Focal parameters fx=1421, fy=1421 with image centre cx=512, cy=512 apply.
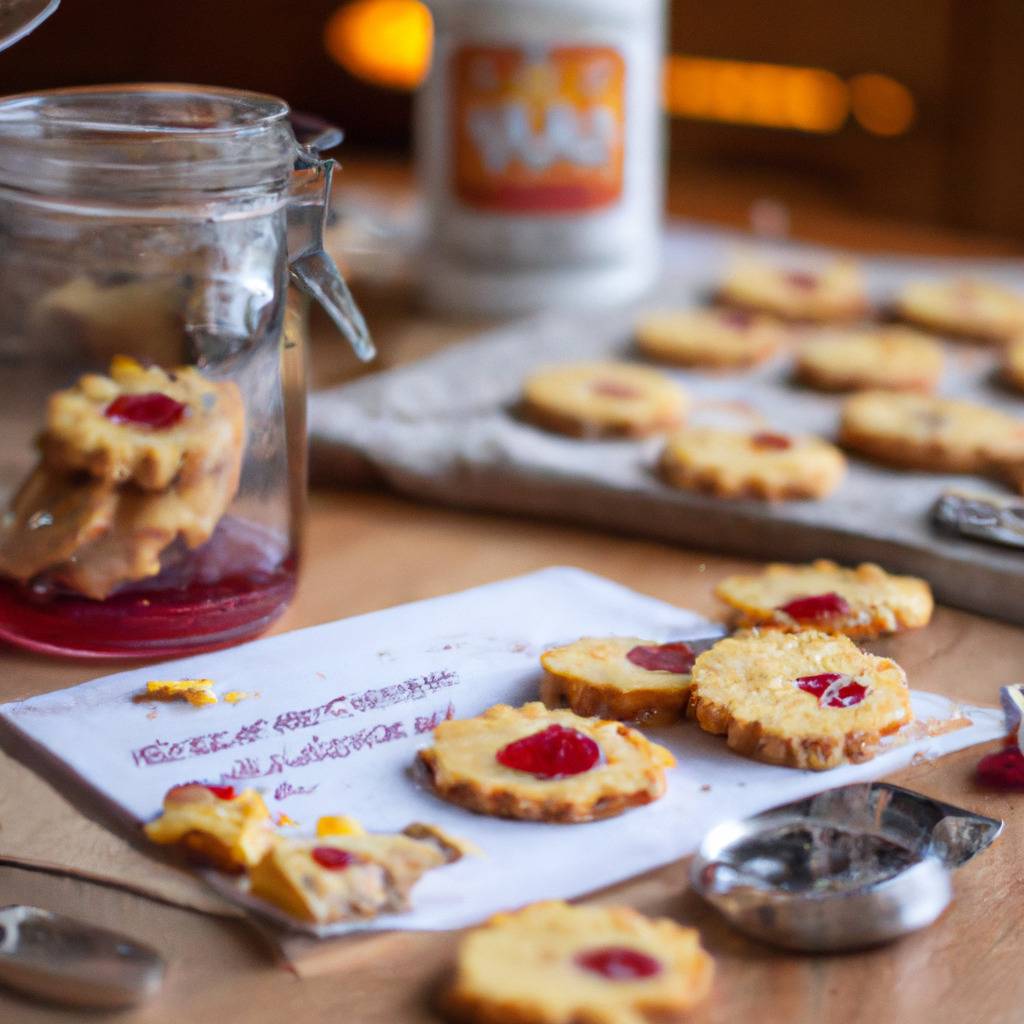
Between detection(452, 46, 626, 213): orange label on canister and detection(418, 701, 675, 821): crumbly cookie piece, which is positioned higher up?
detection(452, 46, 626, 213): orange label on canister

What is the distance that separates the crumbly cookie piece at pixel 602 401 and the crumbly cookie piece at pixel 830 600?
263mm

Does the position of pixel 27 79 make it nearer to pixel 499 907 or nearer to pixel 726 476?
A: pixel 726 476

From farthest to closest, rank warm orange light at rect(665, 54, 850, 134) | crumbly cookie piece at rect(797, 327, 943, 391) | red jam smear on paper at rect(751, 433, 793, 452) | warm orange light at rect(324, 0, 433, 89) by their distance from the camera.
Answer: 1. warm orange light at rect(324, 0, 433, 89)
2. warm orange light at rect(665, 54, 850, 134)
3. crumbly cookie piece at rect(797, 327, 943, 391)
4. red jam smear on paper at rect(751, 433, 793, 452)

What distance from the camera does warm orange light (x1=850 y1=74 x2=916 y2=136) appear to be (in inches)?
83.6

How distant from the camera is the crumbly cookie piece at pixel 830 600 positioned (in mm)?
854

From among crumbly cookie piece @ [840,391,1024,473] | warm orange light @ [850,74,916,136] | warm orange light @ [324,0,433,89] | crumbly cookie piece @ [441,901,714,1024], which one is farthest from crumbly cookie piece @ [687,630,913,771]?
warm orange light @ [324,0,433,89]

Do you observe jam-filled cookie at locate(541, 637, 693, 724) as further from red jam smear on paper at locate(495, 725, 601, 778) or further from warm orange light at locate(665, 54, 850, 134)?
warm orange light at locate(665, 54, 850, 134)

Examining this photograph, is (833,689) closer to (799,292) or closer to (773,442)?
(773,442)

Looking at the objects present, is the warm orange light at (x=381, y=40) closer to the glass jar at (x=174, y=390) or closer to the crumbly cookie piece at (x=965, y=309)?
the crumbly cookie piece at (x=965, y=309)

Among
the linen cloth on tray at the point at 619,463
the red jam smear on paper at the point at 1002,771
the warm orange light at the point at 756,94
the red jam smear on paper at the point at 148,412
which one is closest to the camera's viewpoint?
the red jam smear on paper at the point at 1002,771

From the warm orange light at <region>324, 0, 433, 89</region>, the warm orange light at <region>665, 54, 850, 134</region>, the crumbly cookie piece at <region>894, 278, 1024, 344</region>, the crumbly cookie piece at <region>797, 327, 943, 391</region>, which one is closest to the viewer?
the crumbly cookie piece at <region>797, 327, 943, 391</region>

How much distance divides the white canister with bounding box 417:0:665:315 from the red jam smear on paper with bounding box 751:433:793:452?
1.41 ft

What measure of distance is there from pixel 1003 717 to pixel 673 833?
23 centimetres

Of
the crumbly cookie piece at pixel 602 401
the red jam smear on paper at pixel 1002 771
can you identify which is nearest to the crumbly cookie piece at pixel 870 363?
the crumbly cookie piece at pixel 602 401
